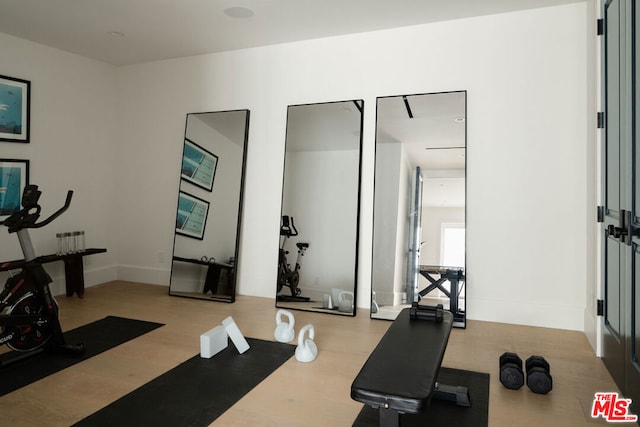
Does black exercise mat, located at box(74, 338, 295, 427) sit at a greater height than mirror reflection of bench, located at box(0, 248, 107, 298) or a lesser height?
lesser

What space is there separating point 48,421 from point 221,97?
3428 millimetres

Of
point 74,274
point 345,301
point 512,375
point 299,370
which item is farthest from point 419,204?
point 74,274

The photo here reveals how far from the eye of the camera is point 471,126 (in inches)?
149

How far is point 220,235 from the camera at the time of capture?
4.52m

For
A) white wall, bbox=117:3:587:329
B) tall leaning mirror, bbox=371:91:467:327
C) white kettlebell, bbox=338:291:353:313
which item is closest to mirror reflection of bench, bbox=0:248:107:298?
white wall, bbox=117:3:587:329

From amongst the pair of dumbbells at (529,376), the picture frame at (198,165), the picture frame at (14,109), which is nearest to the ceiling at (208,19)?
the picture frame at (14,109)

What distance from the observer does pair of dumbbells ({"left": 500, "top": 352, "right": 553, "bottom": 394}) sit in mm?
2383

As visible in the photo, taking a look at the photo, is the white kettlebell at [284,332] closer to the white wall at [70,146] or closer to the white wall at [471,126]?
the white wall at [471,126]

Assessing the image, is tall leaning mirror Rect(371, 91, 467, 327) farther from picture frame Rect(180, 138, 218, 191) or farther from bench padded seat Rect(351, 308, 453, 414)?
picture frame Rect(180, 138, 218, 191)

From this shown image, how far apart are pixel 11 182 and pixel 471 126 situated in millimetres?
4236

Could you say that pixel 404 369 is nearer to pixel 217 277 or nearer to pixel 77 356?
pixel 77 356

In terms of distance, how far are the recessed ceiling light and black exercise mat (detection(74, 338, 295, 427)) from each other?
2665 millimetres

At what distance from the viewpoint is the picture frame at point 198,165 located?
4.60 meters

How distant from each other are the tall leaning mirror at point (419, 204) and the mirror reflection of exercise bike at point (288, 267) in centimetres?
71
